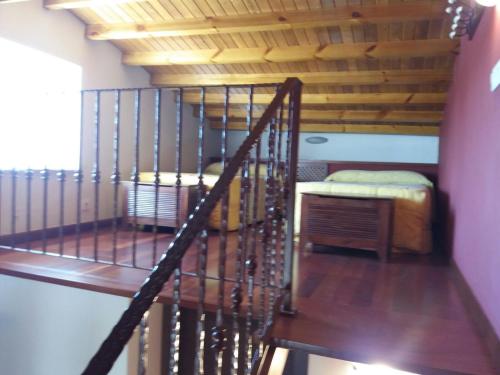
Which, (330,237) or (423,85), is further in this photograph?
(423,85)

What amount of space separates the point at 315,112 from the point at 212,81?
128 cm

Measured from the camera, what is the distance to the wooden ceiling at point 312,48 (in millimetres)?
2977

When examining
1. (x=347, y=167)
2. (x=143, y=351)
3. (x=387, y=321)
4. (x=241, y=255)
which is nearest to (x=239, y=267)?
(x=241, y=255)

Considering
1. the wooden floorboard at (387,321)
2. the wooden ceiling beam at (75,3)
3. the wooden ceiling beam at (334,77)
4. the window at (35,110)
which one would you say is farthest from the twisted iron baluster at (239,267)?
the wooden ceiling beam at (334,77)

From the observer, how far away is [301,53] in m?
3.47

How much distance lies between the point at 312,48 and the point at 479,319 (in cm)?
252

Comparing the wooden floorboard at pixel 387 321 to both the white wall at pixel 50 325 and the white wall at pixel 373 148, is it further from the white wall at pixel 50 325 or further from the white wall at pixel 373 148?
the white wall at pixel 373 148

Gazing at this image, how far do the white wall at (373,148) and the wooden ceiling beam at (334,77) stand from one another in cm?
118

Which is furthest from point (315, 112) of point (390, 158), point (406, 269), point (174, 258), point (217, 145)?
point (174, 258)

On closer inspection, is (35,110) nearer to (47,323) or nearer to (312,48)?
(47,323)

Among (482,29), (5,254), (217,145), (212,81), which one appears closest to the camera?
(482,29)

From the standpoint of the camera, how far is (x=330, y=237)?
311cm

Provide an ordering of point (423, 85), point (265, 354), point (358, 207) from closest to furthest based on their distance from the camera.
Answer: point (265, 354) → point (358, 207) → point (423, 85)

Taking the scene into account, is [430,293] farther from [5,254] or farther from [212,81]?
[212,81]
